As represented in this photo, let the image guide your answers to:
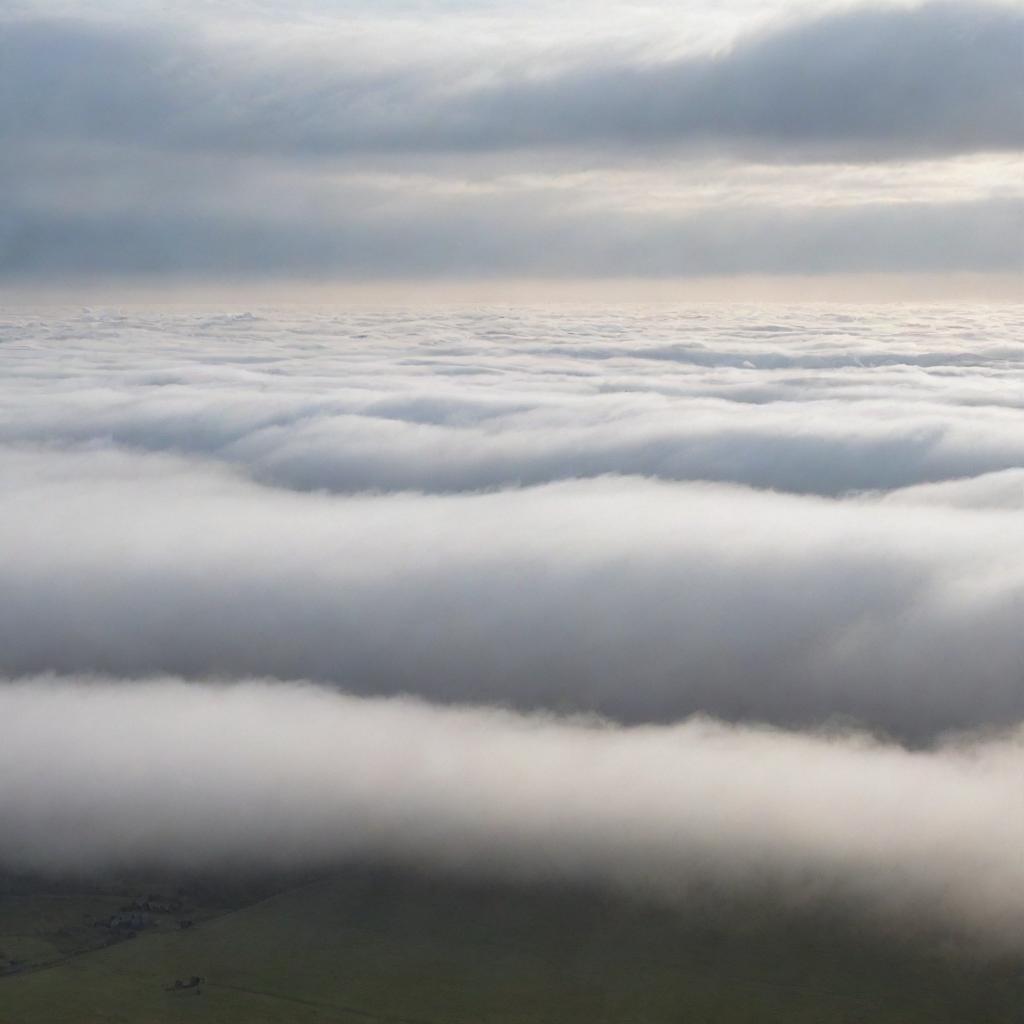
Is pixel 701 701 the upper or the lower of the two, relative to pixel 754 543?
lower

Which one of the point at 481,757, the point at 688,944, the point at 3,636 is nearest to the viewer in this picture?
the point at 688,944

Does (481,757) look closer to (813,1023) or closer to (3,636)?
(813,1023)

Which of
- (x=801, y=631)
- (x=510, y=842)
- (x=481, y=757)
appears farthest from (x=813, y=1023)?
(x=801, y=631)

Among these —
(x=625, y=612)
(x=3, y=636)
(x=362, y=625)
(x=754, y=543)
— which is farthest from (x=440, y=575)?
(x=3, y=636)

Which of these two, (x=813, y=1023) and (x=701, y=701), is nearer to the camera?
(x=813, y=1023)

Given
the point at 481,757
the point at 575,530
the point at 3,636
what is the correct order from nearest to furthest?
the point at 481,757 < the point at 3,636 < the point at 575,530

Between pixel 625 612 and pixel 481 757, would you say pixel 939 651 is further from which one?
pixel 481 757
